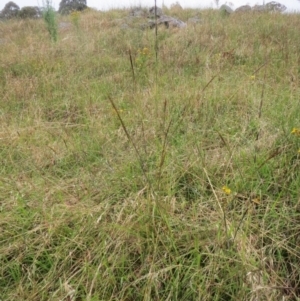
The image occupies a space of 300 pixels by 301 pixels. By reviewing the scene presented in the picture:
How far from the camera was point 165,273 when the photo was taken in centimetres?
108

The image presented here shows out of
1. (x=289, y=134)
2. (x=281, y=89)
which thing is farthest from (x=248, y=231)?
(x=281, y=89)

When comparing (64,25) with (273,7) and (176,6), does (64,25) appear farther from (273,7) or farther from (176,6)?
(273,7)

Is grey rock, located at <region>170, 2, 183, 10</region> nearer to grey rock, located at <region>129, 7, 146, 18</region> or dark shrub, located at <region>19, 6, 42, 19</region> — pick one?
grey rock, located at <region>129, 7, 146, 18</region>

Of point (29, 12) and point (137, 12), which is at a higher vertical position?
point (29, 12)

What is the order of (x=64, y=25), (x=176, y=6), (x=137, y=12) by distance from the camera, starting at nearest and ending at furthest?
(x=64, y=25), (x=137, y=12), (x=176, y=6)

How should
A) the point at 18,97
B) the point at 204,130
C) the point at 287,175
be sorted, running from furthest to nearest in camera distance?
the point at 18,97 → the point at 204,130 → the point at 287,175

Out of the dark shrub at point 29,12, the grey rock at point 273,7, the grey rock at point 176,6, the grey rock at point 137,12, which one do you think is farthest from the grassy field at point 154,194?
the dark shrub at point 29,12

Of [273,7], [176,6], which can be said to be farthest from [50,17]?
[176,6]

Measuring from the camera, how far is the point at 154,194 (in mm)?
1340

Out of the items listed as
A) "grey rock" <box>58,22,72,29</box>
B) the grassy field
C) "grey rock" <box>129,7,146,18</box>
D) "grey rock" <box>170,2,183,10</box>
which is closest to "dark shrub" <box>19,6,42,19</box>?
"grey rock" <box>58,22,72,29</box>

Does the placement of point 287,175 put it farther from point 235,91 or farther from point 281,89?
point 281,89

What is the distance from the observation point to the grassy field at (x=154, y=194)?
107cm

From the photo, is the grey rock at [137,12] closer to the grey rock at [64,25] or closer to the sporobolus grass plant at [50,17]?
the grey rock at [64,25]

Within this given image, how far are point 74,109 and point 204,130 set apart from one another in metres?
1.34
